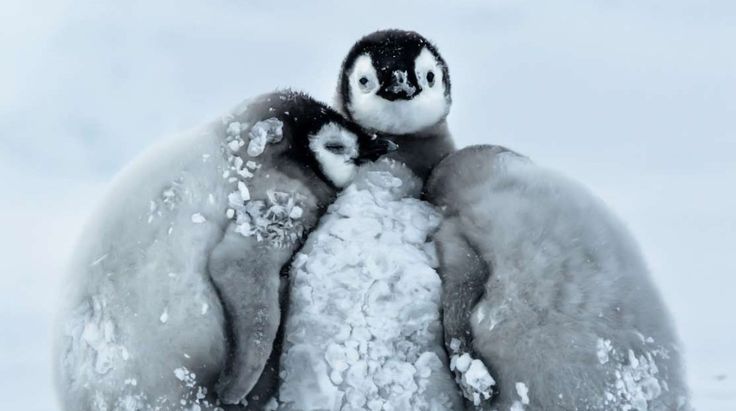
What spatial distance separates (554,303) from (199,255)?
65cm

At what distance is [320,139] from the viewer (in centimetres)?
202

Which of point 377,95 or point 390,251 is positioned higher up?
point 377,95

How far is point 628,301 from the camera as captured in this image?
6.14ft

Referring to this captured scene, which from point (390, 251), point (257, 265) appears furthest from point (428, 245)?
point (257, 265)

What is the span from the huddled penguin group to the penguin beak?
212 mm

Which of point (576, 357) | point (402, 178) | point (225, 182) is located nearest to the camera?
point (576, 357)

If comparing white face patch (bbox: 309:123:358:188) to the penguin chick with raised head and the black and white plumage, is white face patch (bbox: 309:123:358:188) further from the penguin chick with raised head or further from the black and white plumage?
the penguin chick with raised head

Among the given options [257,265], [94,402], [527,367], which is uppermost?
[257,265]

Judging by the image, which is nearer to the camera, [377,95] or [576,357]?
[576,357]

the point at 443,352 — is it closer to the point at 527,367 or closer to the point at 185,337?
the point at 527,367

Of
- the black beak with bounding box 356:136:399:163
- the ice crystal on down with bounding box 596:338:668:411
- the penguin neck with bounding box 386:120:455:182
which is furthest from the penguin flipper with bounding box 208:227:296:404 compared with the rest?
the ice crystal on down with bounding box 596:338:668:411

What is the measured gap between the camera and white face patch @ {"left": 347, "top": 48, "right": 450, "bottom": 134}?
2303 mm

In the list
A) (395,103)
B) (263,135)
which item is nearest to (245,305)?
(263,135)

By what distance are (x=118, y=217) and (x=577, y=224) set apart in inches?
34.3
